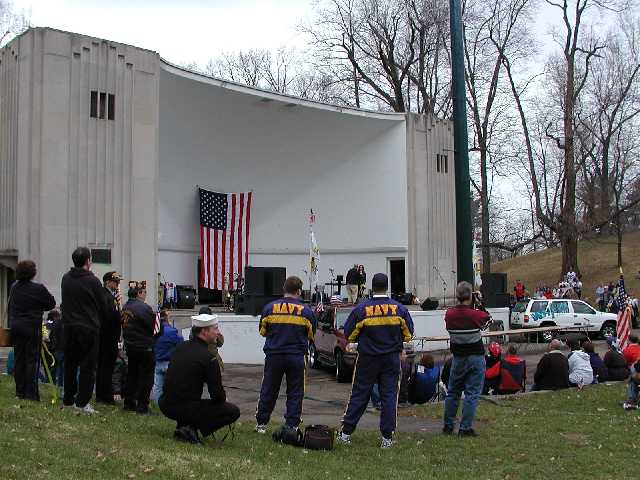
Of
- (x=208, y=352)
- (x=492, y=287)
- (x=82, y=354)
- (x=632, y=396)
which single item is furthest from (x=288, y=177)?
(x=208, y=352)

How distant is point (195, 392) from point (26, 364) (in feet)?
8.59

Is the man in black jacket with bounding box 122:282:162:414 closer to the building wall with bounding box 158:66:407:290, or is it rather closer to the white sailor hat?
the white sailor hat

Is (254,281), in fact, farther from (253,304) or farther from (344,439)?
(344,439)

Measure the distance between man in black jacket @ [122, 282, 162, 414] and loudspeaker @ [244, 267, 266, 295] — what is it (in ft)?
36.5

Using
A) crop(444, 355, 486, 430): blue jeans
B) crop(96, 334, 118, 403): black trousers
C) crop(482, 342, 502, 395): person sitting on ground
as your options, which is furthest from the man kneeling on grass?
crop(482, 342, 502, 395): person sitting on ground

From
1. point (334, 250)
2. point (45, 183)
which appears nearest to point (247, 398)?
point (45, 183)

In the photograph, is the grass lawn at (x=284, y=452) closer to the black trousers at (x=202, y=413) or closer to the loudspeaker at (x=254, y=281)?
the black trousers at (x=202, y=413)

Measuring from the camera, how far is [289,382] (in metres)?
8.03

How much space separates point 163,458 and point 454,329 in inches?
140

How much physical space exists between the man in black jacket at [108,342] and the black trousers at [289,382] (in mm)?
1830

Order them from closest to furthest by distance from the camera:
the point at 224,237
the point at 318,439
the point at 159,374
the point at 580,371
Result: the point at 318,439
the point at 159,374
the point at 580,371
the point at 224,237

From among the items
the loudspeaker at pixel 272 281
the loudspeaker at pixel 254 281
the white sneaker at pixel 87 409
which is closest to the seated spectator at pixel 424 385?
the white sneaker at pixel 87 409

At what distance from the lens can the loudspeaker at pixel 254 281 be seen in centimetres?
2003

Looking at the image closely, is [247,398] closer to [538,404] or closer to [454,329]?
[538,404]
